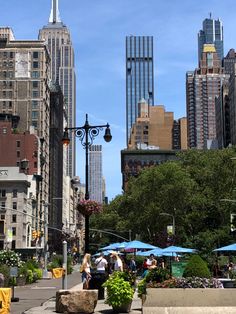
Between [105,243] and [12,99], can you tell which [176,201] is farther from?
[12,99]

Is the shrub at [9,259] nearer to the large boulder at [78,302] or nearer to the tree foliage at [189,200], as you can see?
the large boulder at [78,302]

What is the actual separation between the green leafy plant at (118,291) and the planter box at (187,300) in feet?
6.61

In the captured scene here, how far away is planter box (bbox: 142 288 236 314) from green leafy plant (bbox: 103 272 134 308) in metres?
2.02

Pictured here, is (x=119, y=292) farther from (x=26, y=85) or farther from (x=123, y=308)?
(x=26, y=85)

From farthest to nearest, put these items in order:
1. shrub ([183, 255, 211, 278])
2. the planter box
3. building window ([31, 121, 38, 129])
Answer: building window ([31, 121, 38, 129]), shrub ([183, 255, 211, 278]), the planter box

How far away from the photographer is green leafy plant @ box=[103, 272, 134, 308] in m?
17.7

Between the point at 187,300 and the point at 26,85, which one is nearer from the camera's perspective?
the point at 187,300

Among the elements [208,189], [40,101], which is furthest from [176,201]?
[40,101]

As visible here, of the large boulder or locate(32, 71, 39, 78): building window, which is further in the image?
locate(32, 71, 39, 78): building window

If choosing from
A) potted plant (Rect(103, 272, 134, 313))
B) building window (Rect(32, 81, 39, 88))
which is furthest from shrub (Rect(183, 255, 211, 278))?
building window (Rect(32, 81, 39, 88))

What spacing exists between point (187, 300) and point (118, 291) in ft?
9.33

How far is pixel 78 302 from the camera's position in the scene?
17.7 m

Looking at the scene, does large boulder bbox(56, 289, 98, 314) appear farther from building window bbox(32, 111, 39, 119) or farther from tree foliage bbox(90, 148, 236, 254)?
building window bbox(32, 111, 39, 119)

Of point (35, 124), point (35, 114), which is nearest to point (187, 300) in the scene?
point (35, 124)
